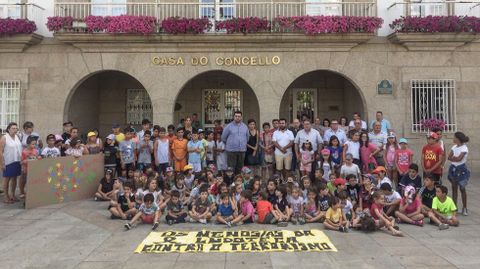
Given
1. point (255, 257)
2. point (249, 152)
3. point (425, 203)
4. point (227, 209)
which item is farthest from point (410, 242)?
point (249, 152)

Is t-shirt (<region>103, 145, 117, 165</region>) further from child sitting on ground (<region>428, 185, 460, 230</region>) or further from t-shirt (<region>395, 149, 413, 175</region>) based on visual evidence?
child sitting on ground (<region>428, 185, 460, 230</region>)

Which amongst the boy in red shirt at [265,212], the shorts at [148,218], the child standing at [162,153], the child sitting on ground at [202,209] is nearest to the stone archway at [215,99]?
the child standing at [162,153]

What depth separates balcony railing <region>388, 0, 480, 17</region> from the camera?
1350 cm

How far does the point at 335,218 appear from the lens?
23.8 feet

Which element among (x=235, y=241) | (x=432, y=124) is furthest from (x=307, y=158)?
(x=432, y=124)

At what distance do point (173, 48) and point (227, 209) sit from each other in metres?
7.29

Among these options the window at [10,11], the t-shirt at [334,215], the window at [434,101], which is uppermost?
the window at [10,11]

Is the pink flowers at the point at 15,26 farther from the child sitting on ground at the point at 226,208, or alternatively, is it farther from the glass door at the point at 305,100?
the glass door at the point at 305,100

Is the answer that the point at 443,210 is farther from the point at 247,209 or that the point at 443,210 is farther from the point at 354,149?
the point at 247,209

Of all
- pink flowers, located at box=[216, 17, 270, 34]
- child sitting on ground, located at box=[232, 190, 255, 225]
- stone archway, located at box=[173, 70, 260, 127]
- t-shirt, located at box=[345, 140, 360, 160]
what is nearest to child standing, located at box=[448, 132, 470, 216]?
t-shirt, located at box=[345, 140, 360, 160]

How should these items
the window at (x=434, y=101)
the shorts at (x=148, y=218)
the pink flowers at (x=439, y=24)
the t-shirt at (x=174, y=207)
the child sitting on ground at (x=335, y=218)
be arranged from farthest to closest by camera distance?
1. the window at (x=434, y=101)
2. the pink flowers at (x=439, y=24)
3. the t-shirt at (x=174, y=207)
4. the shorts at (x=148, y=218)
5. the child sitting on ground at (x=335, y=218)

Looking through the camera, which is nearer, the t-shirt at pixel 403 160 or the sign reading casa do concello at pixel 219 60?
the t-shirt at pixel 403 160

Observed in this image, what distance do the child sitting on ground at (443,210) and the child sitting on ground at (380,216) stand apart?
90 centimetres

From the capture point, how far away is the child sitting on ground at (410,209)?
24.5 feet
